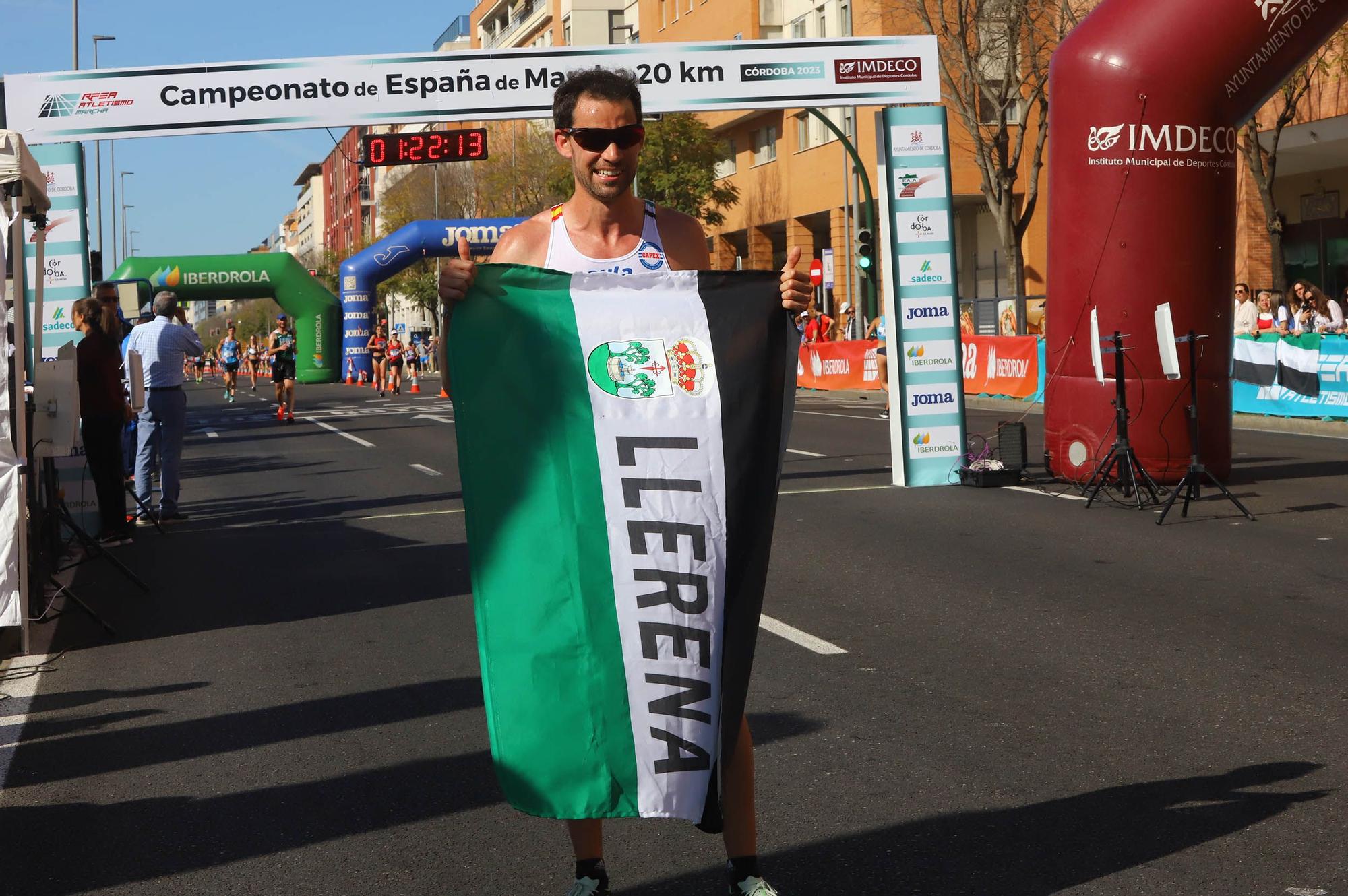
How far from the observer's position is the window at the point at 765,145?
5394cm

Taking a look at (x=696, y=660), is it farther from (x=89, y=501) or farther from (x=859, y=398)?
(x=859, y=398)

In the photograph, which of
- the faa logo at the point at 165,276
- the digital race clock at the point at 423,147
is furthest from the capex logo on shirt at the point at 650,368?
the faa logo at the point at 165,276

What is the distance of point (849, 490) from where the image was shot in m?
14.4

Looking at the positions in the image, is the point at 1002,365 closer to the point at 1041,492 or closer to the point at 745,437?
the point at 1041,492

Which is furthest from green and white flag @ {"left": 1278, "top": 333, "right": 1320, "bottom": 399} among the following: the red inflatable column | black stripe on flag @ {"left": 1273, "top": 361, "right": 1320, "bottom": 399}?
the red inflatable column

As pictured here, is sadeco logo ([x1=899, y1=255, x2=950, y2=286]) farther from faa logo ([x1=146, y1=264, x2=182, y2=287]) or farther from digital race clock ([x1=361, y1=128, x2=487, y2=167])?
faa logo ([x1=146, y1=264, x2=182, y2=287])

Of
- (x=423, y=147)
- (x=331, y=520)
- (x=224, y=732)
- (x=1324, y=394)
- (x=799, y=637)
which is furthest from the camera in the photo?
(x=1324, y=394)

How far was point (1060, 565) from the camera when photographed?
31.4 feet

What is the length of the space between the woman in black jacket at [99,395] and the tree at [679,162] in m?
38.5

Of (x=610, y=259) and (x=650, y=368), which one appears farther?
(x=610, y=259)

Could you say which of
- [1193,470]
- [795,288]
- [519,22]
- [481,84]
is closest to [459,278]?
[795,288]

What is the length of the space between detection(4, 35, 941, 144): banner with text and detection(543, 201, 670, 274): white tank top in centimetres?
1063

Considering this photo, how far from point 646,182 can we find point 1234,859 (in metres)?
47.7

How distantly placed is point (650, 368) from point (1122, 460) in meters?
9.74
